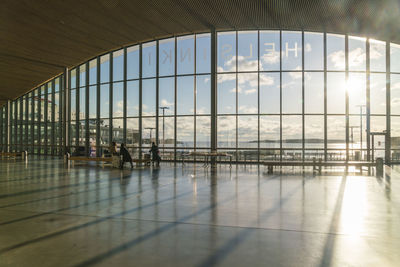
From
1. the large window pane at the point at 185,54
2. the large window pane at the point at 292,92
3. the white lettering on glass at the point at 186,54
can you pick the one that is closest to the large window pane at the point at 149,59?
the large window pane at the point at 185,54

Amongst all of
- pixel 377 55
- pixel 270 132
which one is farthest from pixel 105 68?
pixel 377 55

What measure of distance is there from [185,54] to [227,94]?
3663mm

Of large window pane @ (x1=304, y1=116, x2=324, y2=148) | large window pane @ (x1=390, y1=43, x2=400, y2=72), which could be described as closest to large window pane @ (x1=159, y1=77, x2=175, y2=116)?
large window pane @ (x1=304, y1=116, x2=324, y2=148)

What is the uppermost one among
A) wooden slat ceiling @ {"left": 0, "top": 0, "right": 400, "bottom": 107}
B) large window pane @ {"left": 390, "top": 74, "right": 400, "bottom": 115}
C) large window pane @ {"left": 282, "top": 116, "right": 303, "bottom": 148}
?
wooden slat ceiling @ {"left": 0, "top": 0, "right": 400, "bottom": 107}

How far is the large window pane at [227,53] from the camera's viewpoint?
17.5m

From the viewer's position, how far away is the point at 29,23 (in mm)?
15023

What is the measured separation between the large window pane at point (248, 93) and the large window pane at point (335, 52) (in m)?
4.13

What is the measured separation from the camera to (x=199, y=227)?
4293 mm

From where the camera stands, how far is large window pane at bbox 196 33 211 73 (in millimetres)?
18047

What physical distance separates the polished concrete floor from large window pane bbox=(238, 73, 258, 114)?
32.2ft

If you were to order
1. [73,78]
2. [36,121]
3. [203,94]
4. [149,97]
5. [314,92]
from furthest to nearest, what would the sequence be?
[36,121], [73,78], [149,97], [203,94], [314,92]

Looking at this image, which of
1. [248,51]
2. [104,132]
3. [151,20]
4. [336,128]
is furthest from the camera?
[104,132]

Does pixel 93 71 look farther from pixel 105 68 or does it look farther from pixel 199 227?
pixel 199 227

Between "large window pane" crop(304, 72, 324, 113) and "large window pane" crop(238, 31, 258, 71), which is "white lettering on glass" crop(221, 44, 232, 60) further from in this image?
"large window pane" crop(304, 72, 324, 113)
